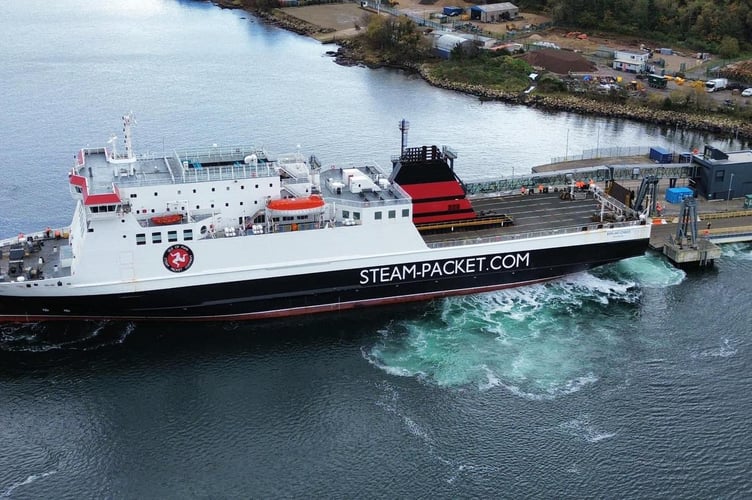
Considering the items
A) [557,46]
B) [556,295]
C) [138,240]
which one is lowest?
[556,295]

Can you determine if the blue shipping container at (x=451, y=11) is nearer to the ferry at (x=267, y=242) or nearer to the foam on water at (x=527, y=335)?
the ferry at (x=267, y=242)

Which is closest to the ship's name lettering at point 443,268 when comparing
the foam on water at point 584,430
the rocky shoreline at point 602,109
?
the foam on water at point 584,430

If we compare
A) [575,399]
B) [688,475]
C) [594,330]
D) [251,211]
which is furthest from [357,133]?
[688,475]

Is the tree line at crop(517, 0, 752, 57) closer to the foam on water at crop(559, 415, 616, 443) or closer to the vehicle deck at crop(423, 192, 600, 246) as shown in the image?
the vehicle deck at crop(423, 192, 600, 246)

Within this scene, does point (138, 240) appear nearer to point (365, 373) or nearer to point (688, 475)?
point (365, 373)

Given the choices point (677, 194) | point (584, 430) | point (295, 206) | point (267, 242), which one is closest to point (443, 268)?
point (295, 206)

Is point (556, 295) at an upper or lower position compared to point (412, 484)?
upper

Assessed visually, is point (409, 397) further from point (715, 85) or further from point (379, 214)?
point (715, 85)
